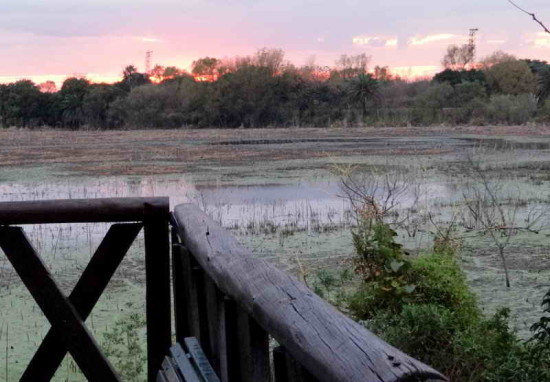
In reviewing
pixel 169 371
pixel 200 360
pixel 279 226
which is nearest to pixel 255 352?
pixel 200 360

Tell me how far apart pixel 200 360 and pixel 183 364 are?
0.10 m

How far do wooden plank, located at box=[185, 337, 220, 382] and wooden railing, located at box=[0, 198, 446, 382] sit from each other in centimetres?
3

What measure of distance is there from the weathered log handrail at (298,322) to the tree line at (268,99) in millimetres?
55872

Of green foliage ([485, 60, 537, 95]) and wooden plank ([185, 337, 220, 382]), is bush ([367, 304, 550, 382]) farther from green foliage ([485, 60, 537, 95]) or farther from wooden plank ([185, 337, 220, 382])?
green foliage ([485, 60, 537, 95])

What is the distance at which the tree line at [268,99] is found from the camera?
201 feet

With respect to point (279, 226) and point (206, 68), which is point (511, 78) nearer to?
point (206, 68)

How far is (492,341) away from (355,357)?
389 cm

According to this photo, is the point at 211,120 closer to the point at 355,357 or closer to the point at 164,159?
the point at 164,159

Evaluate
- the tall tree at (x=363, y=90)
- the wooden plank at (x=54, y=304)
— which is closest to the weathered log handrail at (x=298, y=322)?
the wooden plank at (x=54, y=304)

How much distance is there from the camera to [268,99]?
65125 millimetres

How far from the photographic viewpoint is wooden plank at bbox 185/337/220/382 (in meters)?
2.50

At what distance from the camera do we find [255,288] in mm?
2012

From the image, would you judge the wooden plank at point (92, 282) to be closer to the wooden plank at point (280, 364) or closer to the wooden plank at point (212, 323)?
the wooden plank at point (212, 323)

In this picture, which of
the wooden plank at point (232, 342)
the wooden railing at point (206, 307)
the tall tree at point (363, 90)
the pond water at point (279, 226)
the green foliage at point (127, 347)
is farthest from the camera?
the tall tree at point (363, 90)
